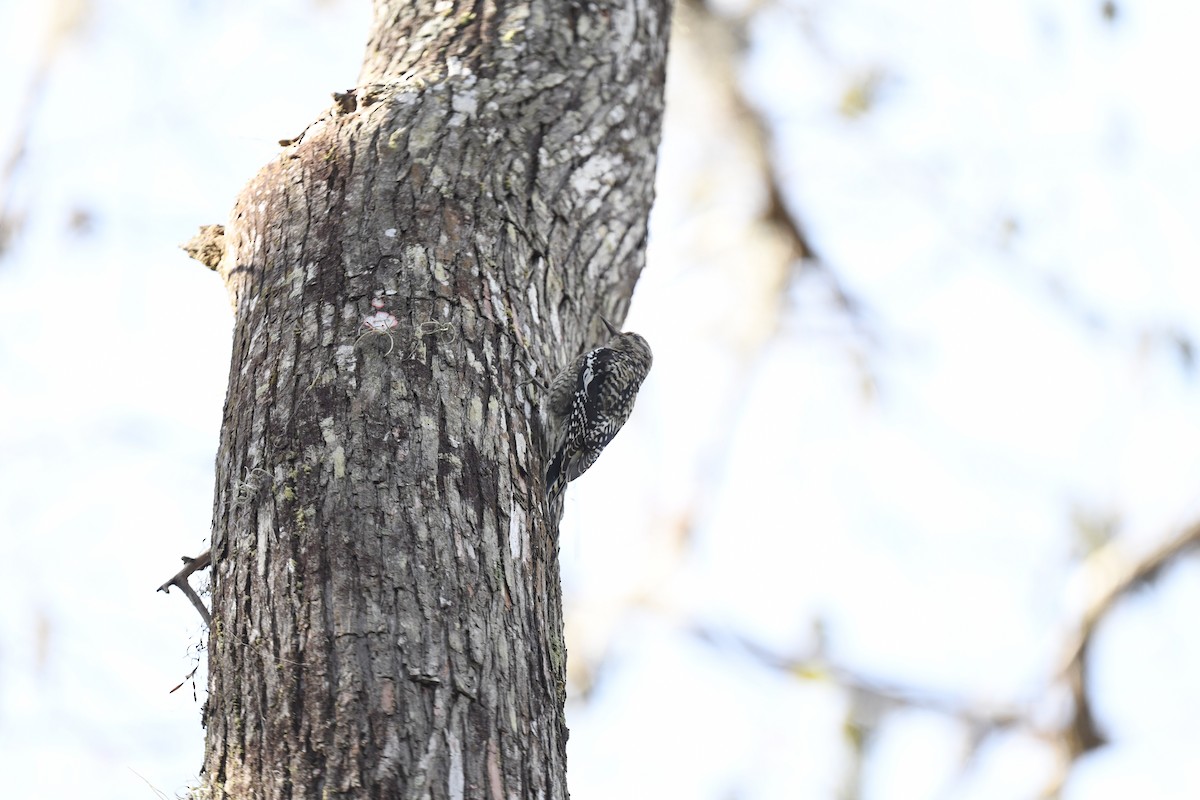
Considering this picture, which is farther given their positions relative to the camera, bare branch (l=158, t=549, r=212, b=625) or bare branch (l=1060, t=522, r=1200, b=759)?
bare branch (l=1060, t=522, r=1200, b=759)

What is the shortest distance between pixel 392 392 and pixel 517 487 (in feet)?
1.16

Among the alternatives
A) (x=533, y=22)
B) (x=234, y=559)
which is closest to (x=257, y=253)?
(x=234, y=559)

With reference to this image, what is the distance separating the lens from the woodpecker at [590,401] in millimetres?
3611

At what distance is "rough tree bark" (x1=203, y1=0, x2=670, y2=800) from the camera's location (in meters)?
2.14

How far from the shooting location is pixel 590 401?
4645 millimetres

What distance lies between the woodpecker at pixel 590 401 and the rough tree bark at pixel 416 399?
252 mm

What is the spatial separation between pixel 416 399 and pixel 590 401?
2044 mm

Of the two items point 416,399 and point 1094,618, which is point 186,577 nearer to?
point 416,399

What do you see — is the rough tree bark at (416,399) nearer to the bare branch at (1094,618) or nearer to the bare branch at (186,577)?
the bare branch at (186,577)

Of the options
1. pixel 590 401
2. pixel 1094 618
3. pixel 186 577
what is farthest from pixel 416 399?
pixel 1094 618

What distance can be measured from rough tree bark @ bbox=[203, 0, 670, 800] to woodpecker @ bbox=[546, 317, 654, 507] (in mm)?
252

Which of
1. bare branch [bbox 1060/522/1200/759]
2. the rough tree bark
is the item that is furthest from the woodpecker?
bare branch [bbox 1060/522/1200/759]

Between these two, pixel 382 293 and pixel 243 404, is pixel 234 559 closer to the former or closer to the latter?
pixel 243 404

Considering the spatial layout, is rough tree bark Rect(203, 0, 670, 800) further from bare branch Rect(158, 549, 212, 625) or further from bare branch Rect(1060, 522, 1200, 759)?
bare branch Rect(1060, 522, 1200, 759)
